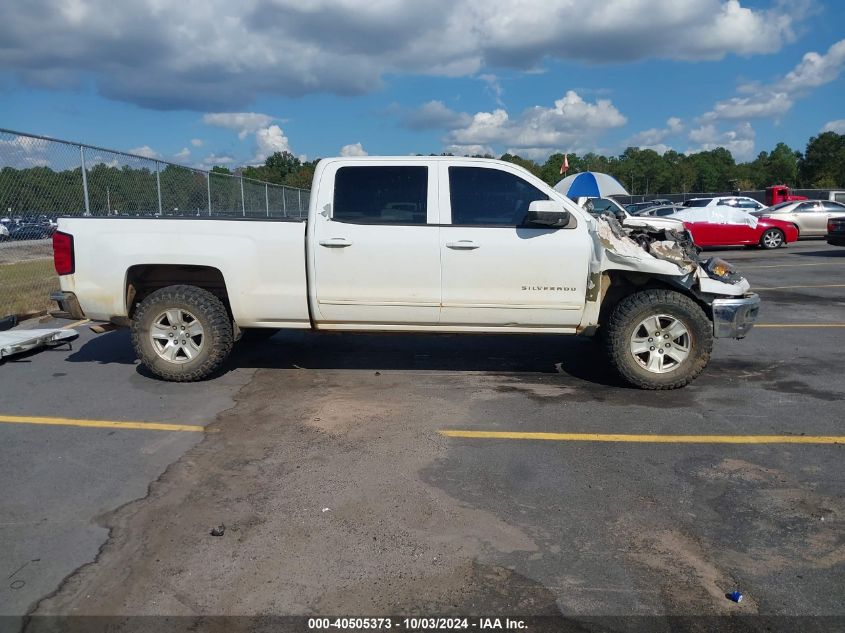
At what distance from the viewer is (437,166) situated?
6.14 m

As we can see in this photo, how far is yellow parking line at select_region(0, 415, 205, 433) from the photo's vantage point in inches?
204

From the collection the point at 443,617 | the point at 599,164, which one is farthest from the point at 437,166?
the point at 599,164

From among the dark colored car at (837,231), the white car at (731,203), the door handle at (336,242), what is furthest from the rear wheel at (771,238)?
the door handle at (336,242)

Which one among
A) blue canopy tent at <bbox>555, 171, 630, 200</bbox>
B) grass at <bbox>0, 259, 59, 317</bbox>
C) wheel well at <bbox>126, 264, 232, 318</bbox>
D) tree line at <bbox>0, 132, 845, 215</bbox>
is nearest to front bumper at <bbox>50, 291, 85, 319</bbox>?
wheel well at <bbox>126, 264, 232, 318</bbox>

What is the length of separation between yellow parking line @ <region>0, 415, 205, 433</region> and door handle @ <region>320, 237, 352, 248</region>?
1.89 metres

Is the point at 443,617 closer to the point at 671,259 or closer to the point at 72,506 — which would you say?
the point at 72,506

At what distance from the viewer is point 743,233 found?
2109cm

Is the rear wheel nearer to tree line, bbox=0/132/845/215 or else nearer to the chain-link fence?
tree line, bbox=0/132/845/215

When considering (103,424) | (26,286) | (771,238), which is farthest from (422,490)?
(771,238)

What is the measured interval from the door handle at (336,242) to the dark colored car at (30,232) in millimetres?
6342

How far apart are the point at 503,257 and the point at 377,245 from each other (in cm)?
111

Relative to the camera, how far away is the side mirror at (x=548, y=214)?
223 inches

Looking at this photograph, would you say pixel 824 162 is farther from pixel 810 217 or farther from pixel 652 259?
pixel 652 259

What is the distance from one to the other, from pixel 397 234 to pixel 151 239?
2.23m
